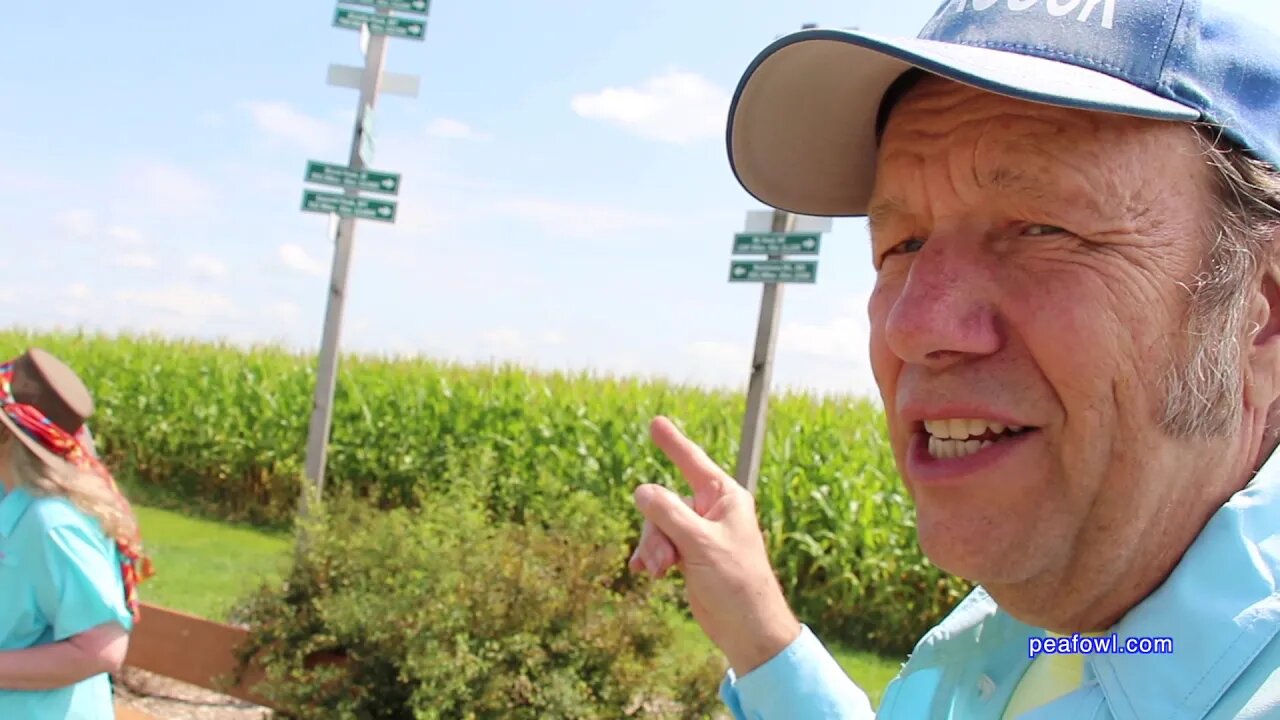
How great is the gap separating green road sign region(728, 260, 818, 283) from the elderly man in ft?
12.7

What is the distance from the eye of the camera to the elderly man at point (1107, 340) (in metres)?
0.95

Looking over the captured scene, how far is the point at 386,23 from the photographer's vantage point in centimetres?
725

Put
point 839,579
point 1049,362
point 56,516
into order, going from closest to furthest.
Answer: point 1049,362
point 56,516
point 839,579

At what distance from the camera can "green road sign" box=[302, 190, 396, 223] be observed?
7066 mm

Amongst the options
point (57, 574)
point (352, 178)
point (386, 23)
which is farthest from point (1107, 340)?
point (386, 23)

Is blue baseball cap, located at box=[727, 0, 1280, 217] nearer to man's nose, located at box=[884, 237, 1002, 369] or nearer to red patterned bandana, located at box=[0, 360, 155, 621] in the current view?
man's nose, located at box=[884, 237, 1002, 369]

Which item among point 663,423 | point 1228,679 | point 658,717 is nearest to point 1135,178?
point 1228,679

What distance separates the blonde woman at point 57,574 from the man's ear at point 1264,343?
3.07 m

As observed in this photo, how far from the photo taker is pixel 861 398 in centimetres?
1078

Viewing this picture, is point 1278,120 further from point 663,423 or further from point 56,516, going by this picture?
point 56,516

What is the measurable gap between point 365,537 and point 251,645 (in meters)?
0.74

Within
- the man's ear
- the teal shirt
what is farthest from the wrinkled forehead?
the teal shirt

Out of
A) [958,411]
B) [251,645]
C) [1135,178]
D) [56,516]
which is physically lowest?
[251,645]

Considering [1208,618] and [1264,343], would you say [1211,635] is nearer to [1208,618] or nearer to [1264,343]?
[1208,618]
